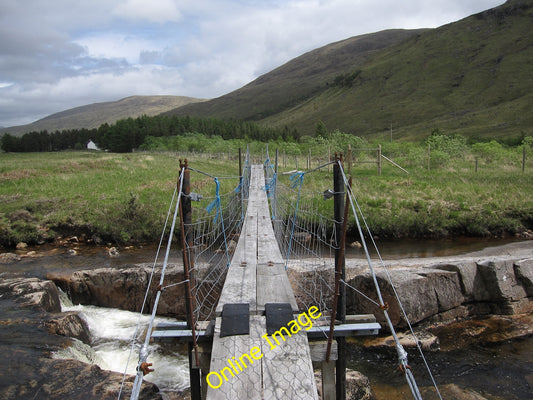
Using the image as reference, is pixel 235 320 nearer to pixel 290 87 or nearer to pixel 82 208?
pixel 82 208

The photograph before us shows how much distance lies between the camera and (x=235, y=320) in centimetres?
314

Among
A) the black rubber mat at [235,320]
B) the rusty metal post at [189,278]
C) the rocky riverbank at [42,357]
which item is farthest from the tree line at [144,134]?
the black rubber mat at [235,320]

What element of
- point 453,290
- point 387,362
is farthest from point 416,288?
point 387,362

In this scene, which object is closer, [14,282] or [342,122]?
[14,282]

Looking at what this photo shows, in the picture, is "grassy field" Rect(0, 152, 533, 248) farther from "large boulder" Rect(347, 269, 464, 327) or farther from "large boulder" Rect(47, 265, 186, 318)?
"large boulder" Rect(347, 269, 464, 327)

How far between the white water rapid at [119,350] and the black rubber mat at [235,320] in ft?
9.38

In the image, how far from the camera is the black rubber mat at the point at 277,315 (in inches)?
121

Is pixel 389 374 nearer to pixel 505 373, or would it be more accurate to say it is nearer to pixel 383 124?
pixel 505 373

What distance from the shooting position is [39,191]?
15.3m

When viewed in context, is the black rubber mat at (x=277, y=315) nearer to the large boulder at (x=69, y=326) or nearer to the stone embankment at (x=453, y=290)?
the stone embankment at (x=453, y=290)

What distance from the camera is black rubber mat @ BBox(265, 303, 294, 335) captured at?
3076 millimetres

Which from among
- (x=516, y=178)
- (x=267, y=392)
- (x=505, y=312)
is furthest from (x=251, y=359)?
(x=516, y=178)

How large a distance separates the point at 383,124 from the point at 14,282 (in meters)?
80.9

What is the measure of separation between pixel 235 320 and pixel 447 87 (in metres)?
96.6
